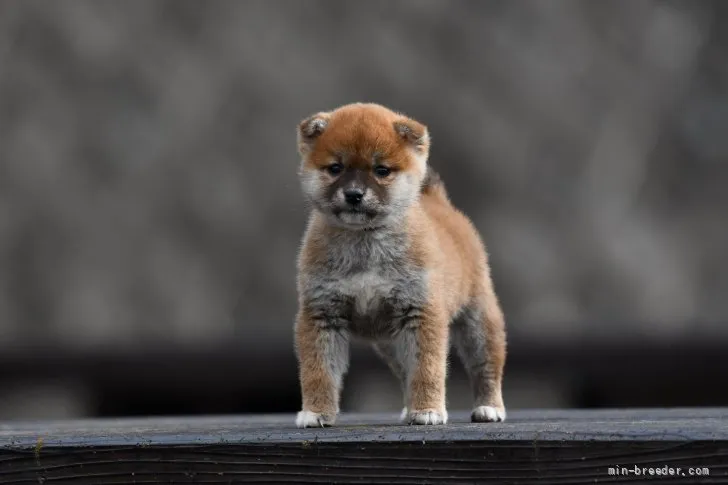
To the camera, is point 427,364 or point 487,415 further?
point 487,415

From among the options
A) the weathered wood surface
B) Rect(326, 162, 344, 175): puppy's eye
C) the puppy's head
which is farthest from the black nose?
the weathered wood surface

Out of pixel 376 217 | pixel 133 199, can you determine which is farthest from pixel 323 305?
pixel 133 199

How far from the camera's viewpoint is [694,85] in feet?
25.7

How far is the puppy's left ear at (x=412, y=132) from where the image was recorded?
14.2 ft

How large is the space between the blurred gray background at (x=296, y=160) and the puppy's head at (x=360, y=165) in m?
3.32

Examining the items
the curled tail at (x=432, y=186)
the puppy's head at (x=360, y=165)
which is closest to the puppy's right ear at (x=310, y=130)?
the puppy's head at (x=360, y=165)

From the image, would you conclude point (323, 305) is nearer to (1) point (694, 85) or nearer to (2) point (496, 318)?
(2) point (496, 318)

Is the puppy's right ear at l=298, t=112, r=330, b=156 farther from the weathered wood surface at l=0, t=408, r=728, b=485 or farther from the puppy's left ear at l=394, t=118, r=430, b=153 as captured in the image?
the weathered wood surface at l=0, t=408, r=728, b=485

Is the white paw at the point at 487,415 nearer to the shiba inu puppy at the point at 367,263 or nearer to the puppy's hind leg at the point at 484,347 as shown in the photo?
the puppy's hind leg at the point at 484,347

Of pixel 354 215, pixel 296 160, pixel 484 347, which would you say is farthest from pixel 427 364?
pixel 296 160

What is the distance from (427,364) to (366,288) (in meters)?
0.30

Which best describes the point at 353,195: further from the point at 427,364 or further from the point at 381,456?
the point at 381,456

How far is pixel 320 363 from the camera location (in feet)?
14.0

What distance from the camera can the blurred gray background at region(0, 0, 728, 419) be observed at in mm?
7688
